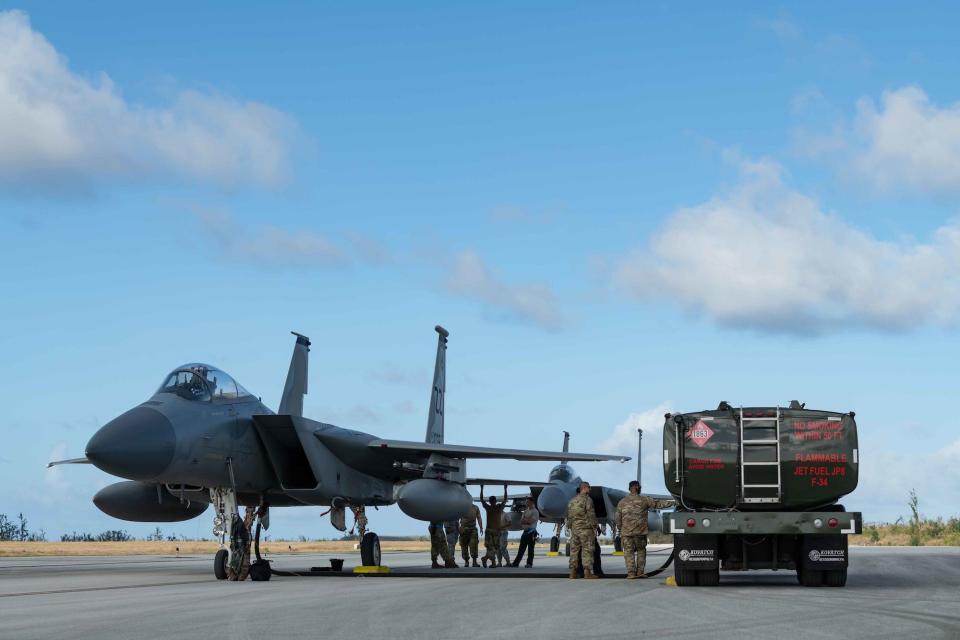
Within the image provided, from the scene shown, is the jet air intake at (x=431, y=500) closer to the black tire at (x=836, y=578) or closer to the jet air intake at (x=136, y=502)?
the jet air intake at (x=136, y=502)

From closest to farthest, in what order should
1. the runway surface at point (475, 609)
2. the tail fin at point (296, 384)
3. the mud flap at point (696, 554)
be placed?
the runway surface at point (475, 609) < the mud flap at point (696, 554) < the tail fin at point (296, 384)

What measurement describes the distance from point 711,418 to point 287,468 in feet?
25.1

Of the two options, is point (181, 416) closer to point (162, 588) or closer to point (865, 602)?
point (162, 588)

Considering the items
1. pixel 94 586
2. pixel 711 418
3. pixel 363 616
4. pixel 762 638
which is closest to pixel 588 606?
pixel 363 616

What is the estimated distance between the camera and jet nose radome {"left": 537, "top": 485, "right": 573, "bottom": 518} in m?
29.6

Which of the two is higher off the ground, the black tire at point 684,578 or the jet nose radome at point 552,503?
the jet nose radome at point 552,503

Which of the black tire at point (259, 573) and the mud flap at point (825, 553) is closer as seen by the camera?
the mud flap at point (825, 553)

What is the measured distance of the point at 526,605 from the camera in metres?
10.8

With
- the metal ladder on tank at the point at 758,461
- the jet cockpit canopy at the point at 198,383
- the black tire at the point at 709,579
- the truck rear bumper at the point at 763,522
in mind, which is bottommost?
the black tire at the point at 709,579

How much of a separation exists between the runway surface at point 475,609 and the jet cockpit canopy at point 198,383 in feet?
8.92

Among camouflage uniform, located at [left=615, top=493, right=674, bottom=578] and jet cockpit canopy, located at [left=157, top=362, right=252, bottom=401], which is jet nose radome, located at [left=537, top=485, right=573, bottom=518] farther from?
jet cockpit canopy, located at [left=157, top=362, right=252, bottom=401]

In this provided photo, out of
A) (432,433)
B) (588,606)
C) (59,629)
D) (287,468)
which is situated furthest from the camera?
(432,433)

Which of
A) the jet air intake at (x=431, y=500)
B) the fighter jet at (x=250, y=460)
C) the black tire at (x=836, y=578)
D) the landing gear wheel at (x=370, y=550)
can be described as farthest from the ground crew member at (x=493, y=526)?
the black tire at (x=836, y=578)

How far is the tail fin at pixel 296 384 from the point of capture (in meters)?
20.5
